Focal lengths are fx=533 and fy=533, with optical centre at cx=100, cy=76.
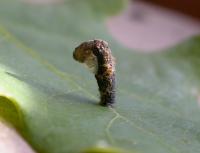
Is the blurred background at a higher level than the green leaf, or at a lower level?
lower

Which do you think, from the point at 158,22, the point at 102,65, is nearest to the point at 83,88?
the point at 102,65

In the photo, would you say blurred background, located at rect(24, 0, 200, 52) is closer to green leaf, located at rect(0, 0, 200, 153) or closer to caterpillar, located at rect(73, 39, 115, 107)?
green leaf, located at rect(0, 0, 200, 153)

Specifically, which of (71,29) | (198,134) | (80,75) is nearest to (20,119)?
(198,134)

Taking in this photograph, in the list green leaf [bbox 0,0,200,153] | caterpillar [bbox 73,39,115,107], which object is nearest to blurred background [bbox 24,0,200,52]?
green leaf [bbox 0,0,200,153]

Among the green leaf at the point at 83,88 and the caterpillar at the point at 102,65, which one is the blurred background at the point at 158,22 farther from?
the caterpillar at the point at 102,65

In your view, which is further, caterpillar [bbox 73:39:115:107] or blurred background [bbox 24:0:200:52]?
blurred background [bbox 24:0:200:52]

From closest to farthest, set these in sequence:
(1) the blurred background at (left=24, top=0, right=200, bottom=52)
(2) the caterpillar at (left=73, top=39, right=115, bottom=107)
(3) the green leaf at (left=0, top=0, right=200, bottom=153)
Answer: (3) the green leaf at (left=0, top=0, right=200, bottom=153) < (2) the caterpillar at (left=73, top=39, right=115, bottom=107) < (1) the blurred background at (left=24, top=0, right=200, bottom=52)

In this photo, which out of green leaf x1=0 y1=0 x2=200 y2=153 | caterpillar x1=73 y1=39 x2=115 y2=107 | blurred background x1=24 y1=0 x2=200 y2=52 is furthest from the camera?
blurred background x1=24 y1=0 x2=200 y2=52

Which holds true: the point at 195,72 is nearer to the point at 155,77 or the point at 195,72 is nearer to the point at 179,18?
the point at 155,77

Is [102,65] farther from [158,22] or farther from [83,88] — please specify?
[158,22]
